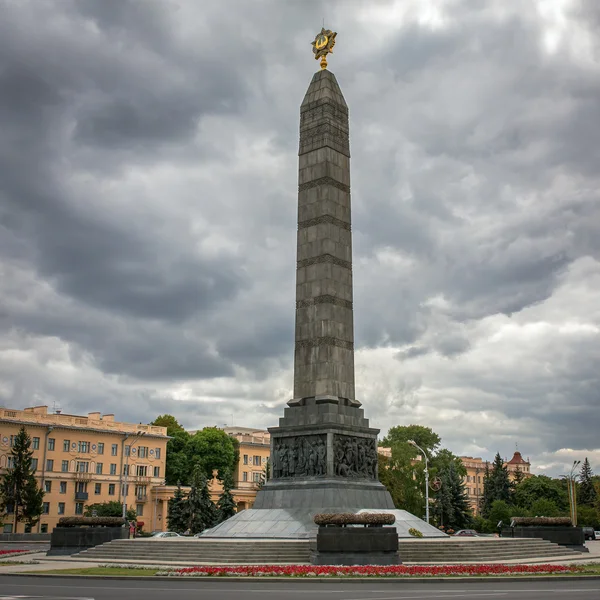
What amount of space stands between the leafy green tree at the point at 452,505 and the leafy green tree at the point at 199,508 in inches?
646

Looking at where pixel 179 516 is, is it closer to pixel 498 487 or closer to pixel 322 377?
pixel 322 377

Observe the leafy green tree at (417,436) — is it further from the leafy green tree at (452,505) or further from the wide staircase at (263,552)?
the wide staircase at (263,552)

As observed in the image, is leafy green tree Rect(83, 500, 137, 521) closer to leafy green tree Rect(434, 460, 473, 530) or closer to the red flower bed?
leafy green tree Rect(434, 460, 473, 530)

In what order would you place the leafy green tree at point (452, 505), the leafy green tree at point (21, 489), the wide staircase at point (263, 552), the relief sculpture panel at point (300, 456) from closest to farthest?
the wide staircase at point (263, 552)
the relief sculpture panel at point (300, 456)
the leafy green tree at point (21, 489)
the leafy green tree at point (452, 505)

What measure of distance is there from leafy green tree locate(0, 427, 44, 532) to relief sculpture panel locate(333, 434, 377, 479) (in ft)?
104

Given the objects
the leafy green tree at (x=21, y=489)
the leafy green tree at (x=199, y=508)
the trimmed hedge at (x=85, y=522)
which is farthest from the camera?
the leafy green tree at (x=199, y=508)

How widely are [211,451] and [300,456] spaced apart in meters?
44.9

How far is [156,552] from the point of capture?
24.6 meters

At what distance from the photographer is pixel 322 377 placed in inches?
1239

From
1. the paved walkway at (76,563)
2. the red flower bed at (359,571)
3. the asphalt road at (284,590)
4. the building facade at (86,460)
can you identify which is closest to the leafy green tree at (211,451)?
the building facade at (86,460)

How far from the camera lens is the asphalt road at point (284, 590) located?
13203 millimetres

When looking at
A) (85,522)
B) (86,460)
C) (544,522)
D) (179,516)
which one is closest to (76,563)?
(85,522)

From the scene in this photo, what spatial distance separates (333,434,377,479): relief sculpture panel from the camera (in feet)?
98.3

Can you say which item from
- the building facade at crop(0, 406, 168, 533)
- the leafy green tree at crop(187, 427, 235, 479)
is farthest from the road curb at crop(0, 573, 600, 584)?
the leafy green tree at crop(187, 427, 235, 479)
